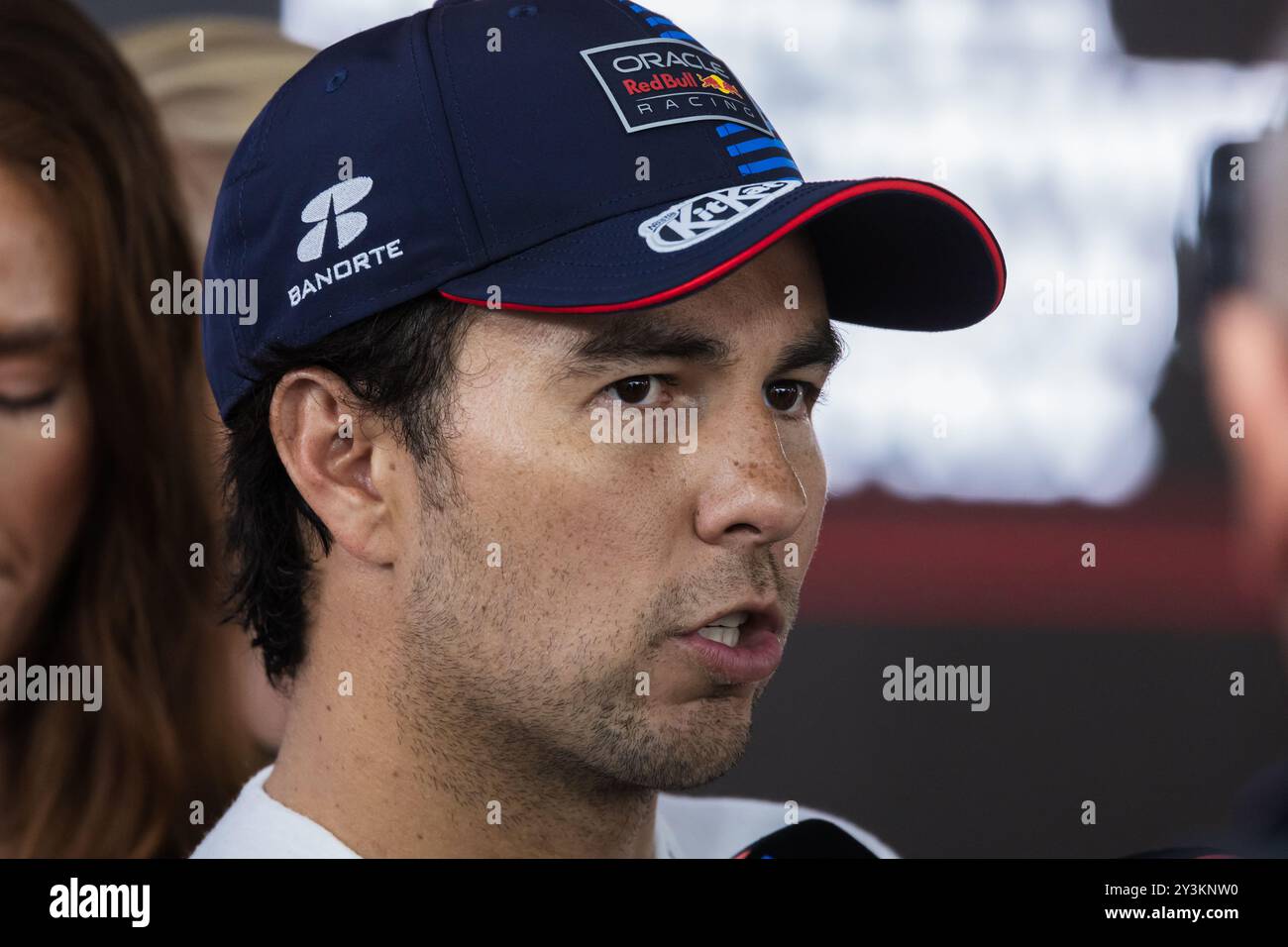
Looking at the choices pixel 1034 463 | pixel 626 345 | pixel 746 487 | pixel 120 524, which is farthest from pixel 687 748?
pixel 1034 463

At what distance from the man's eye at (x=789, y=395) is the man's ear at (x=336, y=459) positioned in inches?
12.3

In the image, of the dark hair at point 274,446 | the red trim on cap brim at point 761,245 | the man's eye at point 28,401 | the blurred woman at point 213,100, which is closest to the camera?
the red trim on cap brim at point 761,245

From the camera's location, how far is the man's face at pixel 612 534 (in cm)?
94

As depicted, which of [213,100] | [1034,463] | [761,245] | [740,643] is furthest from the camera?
[1034,463]

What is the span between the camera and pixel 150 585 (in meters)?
1.57

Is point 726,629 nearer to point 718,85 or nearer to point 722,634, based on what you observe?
point 722,634

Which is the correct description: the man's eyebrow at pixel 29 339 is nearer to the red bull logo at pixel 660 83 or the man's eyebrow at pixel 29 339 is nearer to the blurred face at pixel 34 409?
the blurred face at pixel 34 409

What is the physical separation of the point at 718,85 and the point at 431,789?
2.00ft

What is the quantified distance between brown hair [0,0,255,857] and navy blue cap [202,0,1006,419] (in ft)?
1.81

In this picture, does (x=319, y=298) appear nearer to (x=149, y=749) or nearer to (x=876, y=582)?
(x=149, y=749)

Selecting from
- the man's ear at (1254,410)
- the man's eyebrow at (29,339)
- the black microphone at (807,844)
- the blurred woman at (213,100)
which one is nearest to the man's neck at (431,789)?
the black microphone at (807,844)

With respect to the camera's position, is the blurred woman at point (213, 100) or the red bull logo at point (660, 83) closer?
the red bull logo at point (660, 83)

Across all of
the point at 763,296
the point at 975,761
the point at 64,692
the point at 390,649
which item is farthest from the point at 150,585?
the point at 975,761

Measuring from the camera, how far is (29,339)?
4.84 feet
